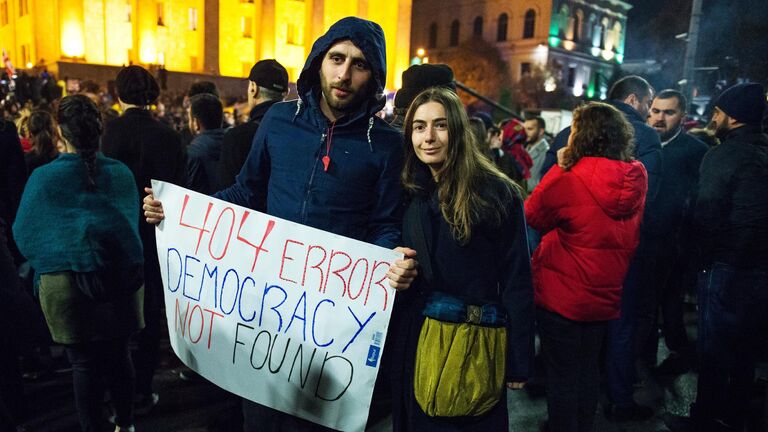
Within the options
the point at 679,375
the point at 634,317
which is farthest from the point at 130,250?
the point at 679,375

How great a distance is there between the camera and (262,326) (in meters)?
2.61

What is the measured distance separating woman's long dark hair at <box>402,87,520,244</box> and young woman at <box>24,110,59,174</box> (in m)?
3.74

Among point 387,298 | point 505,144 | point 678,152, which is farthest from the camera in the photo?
point 505,144

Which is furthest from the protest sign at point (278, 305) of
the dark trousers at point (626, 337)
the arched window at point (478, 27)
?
the arched window at point (478, 27)

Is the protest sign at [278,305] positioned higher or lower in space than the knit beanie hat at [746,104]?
lower

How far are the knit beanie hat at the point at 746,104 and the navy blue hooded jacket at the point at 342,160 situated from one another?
8.24 ft

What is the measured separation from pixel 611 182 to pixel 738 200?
1134 millimetres

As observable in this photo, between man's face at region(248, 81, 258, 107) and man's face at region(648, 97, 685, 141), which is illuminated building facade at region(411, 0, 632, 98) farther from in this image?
man's face at region(248, 81, 258, 107)

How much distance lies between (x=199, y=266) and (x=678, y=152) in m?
4.12

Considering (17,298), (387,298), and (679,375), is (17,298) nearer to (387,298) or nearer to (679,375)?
(387,298)

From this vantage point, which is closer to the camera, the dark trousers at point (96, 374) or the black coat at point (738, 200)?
the dark trousers at point (96, 374)

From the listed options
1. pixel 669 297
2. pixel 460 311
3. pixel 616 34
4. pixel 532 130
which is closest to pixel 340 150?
pixel 460 311

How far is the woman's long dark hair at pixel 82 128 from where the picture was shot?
3125 millimetres

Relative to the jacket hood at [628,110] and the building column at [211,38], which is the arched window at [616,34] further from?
the jacket hood at [628,110]
